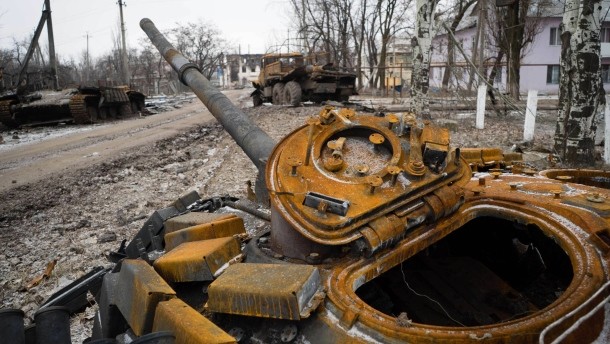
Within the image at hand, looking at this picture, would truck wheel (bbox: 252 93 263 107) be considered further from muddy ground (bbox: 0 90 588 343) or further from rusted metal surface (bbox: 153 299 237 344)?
rusted metal surface (bbox: 153 299 237 344)

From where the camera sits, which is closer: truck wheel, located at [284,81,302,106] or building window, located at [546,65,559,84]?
truck wheel, located at [284,81,302,106]

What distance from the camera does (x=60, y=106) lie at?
1695 centimetres

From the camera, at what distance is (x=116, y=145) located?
11.8m

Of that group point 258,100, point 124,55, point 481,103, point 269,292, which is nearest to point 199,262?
point 269,292

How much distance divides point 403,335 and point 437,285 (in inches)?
64.1

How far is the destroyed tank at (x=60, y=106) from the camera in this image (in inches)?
655

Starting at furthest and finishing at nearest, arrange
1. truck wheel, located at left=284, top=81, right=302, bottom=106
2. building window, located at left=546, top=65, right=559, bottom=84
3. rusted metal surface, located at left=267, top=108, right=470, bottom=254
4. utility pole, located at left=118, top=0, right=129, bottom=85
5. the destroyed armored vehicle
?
building window, located at left=546, top=65, right=559, bottom=84 → utility pole, located at left=118, top=0, right=129, bottom=85 → the destroyed armored vehicle → truck wheel, located at left=284, top=81, right=302, bottom=106 → rusted metal surface, located at left=267, top=108, right=470, bottom=254

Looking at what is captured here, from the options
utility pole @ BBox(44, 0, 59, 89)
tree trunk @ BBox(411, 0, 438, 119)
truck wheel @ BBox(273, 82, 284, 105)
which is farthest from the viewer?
utility pole @ BBox(44, 0, 59, 89)

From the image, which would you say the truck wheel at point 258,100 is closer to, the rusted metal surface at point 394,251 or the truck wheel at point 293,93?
the truck wheel at point 293,93

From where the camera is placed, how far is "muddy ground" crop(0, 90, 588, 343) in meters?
4.65

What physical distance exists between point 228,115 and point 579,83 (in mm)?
5362

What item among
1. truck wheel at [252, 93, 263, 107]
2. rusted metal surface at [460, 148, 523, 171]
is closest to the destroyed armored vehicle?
truck wheel at [252, 93, 263, 107]

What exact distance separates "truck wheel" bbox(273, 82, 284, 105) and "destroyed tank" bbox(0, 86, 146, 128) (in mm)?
6231

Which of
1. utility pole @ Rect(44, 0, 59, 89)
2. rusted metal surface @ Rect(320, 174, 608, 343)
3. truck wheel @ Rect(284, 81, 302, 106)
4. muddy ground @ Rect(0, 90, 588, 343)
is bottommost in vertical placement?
muddy ground @ Rect(0, 90, 588, 343)
